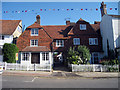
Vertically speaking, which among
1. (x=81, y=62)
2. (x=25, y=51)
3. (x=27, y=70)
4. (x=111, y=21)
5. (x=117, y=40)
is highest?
(x=111, y=21)

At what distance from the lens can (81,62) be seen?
1766cm

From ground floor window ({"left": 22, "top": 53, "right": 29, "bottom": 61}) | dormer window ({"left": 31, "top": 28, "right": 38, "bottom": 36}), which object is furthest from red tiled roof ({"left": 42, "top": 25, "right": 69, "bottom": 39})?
ground floor window ({"left": 22, "top": 53, "right": 29, "bottom": 61})

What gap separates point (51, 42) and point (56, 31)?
390cm

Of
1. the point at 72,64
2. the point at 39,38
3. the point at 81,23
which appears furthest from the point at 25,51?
the point at 81,23

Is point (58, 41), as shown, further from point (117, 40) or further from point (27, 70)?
point (117, 40)

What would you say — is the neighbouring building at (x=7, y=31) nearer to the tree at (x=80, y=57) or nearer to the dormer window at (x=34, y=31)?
the dormer window at (x=34, y=31)

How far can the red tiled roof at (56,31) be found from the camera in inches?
932

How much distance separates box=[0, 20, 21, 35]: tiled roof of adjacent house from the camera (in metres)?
23.2

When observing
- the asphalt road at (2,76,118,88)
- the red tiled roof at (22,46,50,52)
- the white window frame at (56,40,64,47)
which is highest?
the white window frame at (56,40,64,47)

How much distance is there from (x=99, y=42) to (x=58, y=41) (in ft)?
27.9

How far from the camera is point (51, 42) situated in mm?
22406

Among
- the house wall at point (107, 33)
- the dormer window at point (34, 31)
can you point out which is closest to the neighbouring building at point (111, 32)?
the house wall at point (107, 33)

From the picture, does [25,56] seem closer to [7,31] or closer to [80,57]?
[7,31]

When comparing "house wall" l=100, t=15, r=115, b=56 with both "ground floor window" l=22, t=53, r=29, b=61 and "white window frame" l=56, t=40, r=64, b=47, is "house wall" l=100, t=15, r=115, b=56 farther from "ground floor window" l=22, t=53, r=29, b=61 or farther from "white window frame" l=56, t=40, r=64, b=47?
"ground floor window" l=22, t=53, r=29, b=61
